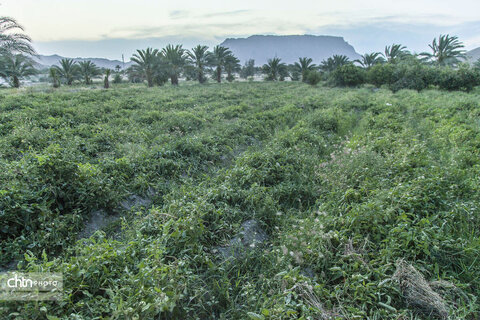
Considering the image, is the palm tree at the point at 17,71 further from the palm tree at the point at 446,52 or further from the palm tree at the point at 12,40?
the palm tree at the point at 446,52

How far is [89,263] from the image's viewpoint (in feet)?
7.79

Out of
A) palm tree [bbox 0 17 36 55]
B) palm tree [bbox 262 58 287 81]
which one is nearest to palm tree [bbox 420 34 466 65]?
palm tree [bbox 262 58 287 81]

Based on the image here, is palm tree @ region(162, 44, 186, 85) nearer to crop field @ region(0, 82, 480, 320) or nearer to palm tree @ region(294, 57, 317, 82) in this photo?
palm tree @ region(294, 57, 317, 82)

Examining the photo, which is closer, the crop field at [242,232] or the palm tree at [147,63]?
the crop field at [242,232]

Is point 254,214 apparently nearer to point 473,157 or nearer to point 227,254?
point 227,254

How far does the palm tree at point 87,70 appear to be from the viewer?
27.0 metres

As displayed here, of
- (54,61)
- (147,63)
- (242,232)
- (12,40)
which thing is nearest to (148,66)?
(147,63)

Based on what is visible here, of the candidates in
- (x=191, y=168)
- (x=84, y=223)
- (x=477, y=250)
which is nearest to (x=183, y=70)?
(x=191, y=168)

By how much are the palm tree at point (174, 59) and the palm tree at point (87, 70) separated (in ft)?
25.7

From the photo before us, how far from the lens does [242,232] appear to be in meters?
3.46

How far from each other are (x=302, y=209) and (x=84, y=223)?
3333mm

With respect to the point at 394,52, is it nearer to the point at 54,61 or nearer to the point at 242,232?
the point at 242,232

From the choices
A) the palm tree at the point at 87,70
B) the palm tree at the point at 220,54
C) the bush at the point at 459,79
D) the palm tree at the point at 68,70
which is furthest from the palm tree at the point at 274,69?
the palm tree at the point at 68,70

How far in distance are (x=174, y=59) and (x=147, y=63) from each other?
2.85m
